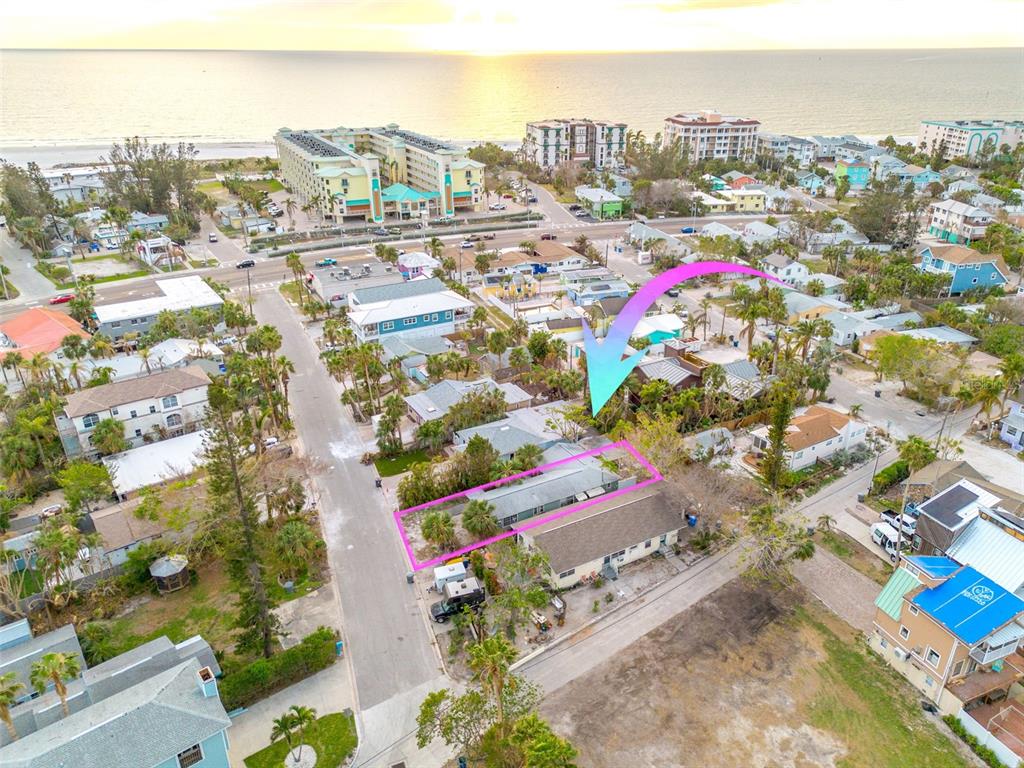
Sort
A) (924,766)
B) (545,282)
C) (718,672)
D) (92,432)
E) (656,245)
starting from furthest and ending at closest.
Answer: (656,245) → (545,282) → (92,432) → (718,672) → (924,766)

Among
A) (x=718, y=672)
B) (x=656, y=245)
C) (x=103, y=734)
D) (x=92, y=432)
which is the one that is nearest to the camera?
(x=103, y=734)

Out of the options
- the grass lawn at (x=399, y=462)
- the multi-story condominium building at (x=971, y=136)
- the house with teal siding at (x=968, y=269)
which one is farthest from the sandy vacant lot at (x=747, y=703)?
the multi-story condominium building at (x=971, y=136)

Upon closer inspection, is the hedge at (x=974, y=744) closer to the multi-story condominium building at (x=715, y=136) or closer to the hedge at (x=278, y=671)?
the hedge at (x=278, y=671)

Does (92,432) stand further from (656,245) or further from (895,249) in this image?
(895,249)

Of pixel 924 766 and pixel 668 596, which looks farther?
pixel 668 596

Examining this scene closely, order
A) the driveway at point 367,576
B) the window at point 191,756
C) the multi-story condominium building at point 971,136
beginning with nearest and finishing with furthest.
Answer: the window at point 191,756 → the driveway at point 367,576 → the multi-story condominium building at point 971,136

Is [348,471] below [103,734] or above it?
below

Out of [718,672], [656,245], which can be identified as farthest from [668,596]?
[656,245]
